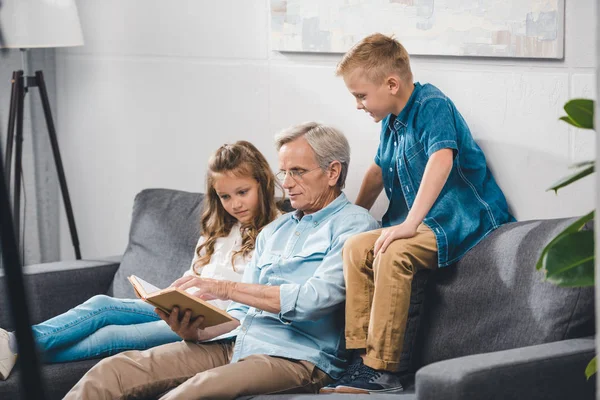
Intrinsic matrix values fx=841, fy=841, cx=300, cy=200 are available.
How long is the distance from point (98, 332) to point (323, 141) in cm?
92

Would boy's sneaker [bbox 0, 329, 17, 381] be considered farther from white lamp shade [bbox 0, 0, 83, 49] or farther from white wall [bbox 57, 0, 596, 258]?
white lamp shade [bbox 0, 0, 83, 49]

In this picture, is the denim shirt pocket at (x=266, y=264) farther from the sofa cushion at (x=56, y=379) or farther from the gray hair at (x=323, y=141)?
the sofa cushion at (x=56, y=379)

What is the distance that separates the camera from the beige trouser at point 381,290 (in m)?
2.17

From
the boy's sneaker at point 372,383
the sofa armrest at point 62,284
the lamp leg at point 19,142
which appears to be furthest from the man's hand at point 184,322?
the lamp leg at point 19,142

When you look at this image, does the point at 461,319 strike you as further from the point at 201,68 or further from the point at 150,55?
the point at 150,55

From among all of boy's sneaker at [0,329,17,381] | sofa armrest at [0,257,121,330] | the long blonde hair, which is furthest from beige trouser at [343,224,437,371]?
sofa armrest at [0,257,121,330]

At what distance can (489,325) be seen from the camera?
2139mm

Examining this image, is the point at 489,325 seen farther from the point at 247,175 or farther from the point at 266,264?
the point at 247,175

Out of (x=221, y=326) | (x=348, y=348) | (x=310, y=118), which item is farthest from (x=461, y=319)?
(x=310, y=118)

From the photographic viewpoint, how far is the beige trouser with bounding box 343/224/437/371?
2170mm

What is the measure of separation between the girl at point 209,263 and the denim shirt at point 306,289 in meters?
0.16

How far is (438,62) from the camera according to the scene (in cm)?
260

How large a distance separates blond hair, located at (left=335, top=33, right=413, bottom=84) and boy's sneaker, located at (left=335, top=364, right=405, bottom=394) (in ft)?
2.63

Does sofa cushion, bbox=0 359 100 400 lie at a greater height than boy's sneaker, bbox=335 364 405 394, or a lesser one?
lesser
